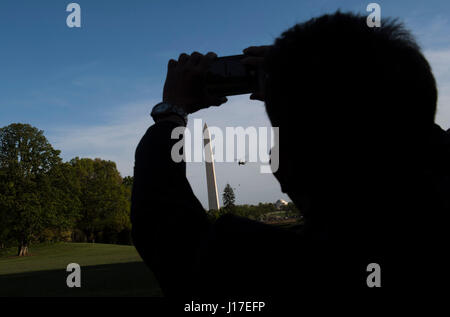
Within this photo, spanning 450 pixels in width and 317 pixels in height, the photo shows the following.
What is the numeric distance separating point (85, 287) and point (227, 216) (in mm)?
10512

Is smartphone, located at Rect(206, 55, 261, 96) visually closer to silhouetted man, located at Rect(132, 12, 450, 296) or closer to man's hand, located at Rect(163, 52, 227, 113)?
man's hand, located at Rect(163, 52, 227, 113)

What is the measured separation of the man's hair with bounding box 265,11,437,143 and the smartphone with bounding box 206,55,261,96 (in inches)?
15.2

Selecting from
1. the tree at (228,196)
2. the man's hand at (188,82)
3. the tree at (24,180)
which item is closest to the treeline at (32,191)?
the tree at (24,180)

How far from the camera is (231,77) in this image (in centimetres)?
154

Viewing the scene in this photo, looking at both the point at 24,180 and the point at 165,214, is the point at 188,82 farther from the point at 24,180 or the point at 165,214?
the point at 24,180

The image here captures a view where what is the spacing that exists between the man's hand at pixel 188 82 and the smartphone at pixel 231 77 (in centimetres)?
3

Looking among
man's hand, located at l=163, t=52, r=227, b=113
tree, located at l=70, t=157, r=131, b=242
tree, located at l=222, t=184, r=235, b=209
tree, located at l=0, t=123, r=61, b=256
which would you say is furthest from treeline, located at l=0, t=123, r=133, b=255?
man's hand, located at l=163, t=52, r=227, b=113

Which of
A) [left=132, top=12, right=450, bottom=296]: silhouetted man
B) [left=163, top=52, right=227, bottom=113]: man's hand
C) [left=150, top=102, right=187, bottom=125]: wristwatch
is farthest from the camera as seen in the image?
[left=163, top=52, right=227, bottom=113]: man's hand

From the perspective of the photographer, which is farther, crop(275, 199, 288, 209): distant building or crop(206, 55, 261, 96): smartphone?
crop(275, 199, 288, 209): distant building

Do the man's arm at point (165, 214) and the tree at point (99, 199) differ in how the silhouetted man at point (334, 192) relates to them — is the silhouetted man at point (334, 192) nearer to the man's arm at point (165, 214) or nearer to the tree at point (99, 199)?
the man's arm at point (165, 214)

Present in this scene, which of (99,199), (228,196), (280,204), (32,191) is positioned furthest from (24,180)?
(280,204)

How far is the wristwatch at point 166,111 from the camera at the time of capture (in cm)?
133

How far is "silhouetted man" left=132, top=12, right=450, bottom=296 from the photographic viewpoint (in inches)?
35.2
